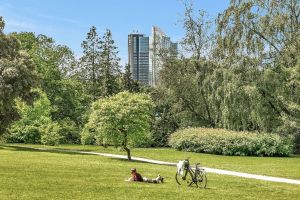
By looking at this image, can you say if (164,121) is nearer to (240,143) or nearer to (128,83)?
(128,83)

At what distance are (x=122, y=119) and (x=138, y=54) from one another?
238 ft

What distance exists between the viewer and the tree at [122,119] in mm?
30859

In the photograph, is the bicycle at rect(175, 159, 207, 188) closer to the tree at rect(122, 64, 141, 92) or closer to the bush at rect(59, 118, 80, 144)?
the bush at rect(59, 118, 80, 144)

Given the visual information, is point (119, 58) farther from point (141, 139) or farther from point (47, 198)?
point (47, 198)

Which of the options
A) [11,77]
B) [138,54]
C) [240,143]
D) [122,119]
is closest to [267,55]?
[240,143]

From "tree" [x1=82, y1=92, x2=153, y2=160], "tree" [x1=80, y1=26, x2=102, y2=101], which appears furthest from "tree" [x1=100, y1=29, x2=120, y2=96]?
"tree" [x1=82, y1=92, x2=153, y2=160]

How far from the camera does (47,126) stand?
48.1 metres

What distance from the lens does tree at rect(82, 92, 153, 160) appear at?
3086cm

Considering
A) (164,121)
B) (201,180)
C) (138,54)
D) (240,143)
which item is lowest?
(201,180)

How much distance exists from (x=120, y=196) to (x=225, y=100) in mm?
27706

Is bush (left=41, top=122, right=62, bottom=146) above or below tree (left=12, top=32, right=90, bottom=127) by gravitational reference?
below

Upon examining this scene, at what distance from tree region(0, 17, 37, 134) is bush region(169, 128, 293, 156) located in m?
17.7

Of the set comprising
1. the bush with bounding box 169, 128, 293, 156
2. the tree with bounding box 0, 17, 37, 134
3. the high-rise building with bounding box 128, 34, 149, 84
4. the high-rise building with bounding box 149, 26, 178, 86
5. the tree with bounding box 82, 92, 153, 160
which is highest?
the high-rise building with bounding box 128, 34, 149, 84

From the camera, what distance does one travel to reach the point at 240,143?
38.8m
